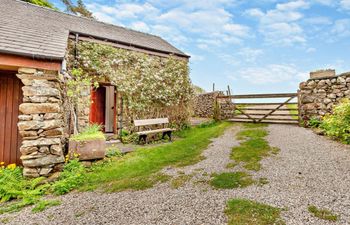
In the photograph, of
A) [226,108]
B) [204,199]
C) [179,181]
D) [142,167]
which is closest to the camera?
[204,199]

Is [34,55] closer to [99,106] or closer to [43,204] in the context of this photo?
[43,204]

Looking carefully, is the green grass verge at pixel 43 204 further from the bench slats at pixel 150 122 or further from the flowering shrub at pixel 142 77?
the flowering shrub at pixel 142 77

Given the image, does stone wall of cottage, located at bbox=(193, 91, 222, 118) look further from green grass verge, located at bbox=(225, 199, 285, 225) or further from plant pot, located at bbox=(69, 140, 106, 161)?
green grass verge, located at bbox=(225, 199, 285, 225)

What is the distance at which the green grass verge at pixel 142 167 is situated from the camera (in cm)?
370

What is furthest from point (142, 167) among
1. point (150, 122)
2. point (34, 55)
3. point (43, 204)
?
point (34, 55)

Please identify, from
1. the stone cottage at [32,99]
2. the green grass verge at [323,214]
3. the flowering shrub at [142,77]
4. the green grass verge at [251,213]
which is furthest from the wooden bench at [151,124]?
the green grass verge at [323,214]

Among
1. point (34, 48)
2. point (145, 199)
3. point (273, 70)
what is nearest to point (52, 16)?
point (34, 48)

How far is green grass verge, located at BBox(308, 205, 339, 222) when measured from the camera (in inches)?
87.1

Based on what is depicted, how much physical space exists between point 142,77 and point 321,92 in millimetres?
7794

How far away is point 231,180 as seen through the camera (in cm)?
350

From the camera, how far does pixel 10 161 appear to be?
4938 mm

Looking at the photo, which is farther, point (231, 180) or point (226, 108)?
point (226, 108)

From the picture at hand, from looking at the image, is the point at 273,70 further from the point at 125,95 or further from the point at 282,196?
the point at 282,196

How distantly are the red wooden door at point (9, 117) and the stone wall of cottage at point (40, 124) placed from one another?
3.61 feet
